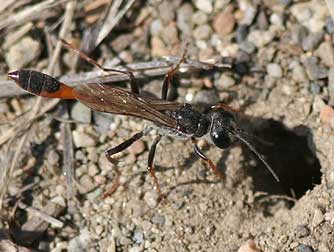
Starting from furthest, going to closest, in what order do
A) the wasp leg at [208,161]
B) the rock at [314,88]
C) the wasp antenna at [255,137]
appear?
the rock at [314,88] → the wasp antenna at [255,137] → the wasp leg at [208,161]

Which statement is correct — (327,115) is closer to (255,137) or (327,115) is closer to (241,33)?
(255,137)

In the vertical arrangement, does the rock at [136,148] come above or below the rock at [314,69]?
below

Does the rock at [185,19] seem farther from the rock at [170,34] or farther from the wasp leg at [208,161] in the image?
the wasp leg at [208,161]

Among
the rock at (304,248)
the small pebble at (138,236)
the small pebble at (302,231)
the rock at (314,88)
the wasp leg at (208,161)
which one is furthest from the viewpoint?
the rock at (314,88)

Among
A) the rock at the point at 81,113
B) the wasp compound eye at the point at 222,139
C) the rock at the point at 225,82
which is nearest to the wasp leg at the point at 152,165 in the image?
the wasp compound eye at the point at 222,139

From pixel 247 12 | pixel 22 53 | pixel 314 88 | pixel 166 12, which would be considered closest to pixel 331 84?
pixel 314 88

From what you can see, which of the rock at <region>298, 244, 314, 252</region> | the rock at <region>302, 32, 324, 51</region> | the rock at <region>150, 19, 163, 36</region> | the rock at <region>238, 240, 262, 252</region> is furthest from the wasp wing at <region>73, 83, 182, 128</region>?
the rock at <region>298, 244, 314, 252</region>

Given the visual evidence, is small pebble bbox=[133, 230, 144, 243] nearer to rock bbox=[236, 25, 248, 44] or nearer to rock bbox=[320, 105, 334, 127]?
rock bbox=[320, 105, 334, 127]
